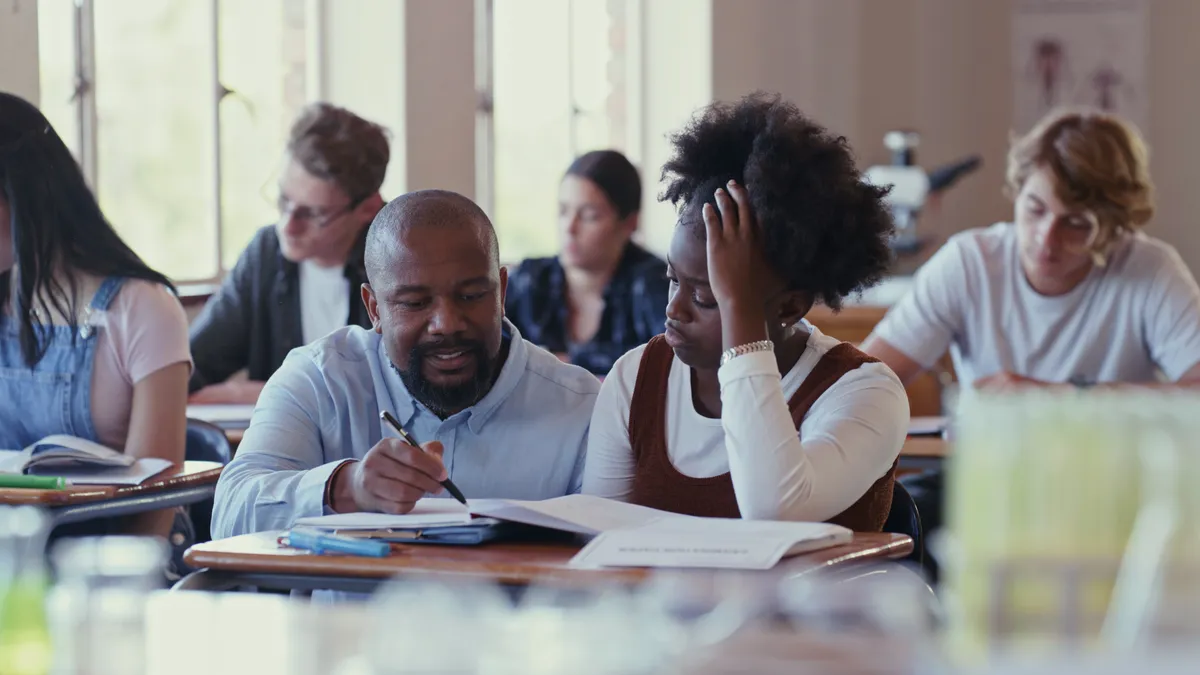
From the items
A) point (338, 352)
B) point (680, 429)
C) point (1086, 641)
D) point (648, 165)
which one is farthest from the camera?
point (648, 165)

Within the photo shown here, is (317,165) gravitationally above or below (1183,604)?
above

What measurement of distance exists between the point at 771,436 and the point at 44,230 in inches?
60.7

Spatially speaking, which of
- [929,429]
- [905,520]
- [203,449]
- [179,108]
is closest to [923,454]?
[929,429]

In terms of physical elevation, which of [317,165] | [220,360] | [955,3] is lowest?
[220,360]

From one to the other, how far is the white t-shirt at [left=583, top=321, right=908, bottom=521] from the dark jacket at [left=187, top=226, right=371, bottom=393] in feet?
6.82

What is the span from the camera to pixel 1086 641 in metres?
0.93

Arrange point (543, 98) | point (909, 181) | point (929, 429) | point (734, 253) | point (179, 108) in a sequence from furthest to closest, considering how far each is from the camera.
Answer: point (909, 181), point (543, 98), point (179, 108), point (929, 429), point (734, 253)

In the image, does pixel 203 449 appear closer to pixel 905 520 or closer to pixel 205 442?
pixel 205 442

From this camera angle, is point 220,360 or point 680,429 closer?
point 680,429

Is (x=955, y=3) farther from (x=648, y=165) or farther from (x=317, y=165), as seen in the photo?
(x=317, y=165)

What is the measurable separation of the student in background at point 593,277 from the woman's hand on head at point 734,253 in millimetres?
2130

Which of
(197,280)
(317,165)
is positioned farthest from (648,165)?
(317,165)

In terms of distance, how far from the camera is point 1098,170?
12.0 ft

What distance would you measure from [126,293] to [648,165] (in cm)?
454
